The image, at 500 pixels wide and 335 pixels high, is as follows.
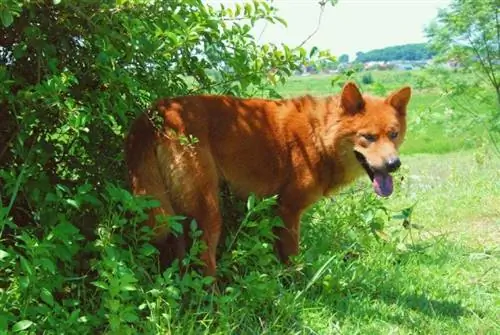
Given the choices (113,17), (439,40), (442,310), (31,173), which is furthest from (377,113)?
(439,40)

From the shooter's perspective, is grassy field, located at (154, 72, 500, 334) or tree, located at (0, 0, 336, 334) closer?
tree, located at (0, 0, 336, 334)

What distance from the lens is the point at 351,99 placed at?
15.9 feet

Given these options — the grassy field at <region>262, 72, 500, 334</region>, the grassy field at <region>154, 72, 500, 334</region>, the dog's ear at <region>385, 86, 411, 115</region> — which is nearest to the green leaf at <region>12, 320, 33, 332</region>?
the grassy field at <region>154, 72, 500, 334</region>

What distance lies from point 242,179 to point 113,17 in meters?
1.61

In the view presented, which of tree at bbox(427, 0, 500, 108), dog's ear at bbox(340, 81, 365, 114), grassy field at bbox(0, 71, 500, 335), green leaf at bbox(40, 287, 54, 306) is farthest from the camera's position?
tree at bbox(427, 0, 500, 108)

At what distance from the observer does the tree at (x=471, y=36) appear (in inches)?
497

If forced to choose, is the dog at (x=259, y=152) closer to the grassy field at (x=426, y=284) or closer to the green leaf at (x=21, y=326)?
the grassy field at (x=426, y=284)

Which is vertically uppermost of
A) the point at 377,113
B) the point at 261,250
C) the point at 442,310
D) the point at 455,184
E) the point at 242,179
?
the point at 377,113

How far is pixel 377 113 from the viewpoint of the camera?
4840 mm

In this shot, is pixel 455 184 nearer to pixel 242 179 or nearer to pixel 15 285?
pixel 242 179

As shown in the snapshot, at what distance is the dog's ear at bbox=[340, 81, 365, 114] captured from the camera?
4789 millimetres

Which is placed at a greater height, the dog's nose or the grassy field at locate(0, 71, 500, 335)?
the dog's nose

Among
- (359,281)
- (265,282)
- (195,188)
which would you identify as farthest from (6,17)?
(359,281)

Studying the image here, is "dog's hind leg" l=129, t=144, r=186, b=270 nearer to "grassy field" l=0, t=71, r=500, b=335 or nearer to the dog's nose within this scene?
"grassy field" l=0, t=71, r=500, b=335
